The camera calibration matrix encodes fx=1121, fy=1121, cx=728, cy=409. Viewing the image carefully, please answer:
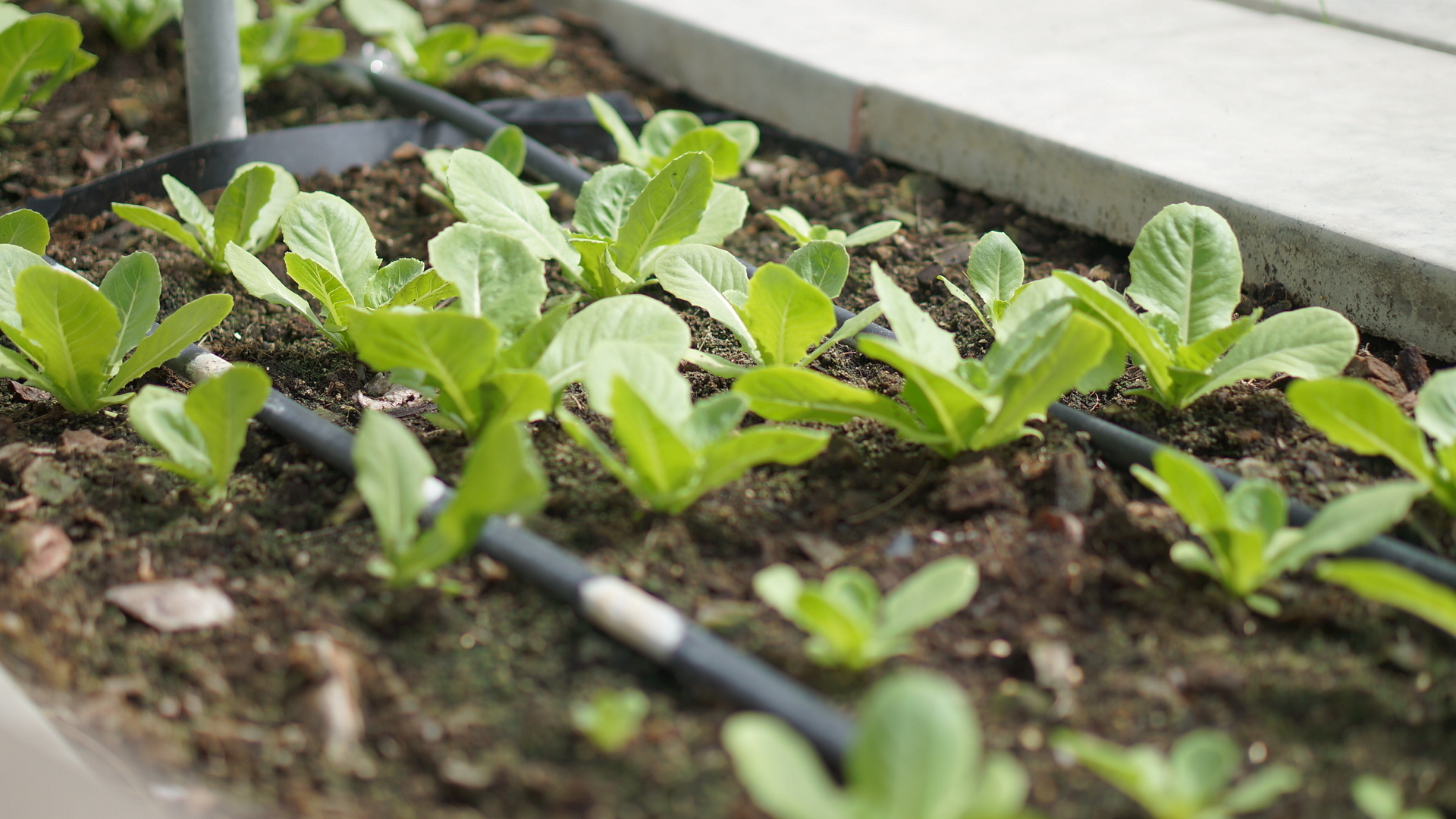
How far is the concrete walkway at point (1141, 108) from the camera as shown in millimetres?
1544

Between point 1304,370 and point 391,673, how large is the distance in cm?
98

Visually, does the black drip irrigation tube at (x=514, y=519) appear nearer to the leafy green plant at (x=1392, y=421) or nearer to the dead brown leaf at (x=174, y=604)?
the leafy green plant at (x=1392, y=421)

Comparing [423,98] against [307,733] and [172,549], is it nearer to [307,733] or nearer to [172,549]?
[172,549]

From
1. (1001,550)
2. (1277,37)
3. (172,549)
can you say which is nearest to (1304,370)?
(1001,550)

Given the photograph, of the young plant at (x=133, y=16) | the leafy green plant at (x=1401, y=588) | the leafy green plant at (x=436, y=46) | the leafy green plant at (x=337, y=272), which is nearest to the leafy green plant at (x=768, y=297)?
the leafy green plant at (x=337, y=272)

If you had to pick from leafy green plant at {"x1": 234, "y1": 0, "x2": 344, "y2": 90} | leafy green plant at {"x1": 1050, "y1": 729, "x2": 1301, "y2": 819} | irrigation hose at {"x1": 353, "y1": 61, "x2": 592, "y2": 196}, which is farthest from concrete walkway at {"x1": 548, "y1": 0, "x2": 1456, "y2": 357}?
leafy green plant at {"x1": 1050, "y1": 729, "x2": 1301, "y2": 819}

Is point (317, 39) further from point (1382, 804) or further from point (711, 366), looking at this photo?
point (1382, 804)

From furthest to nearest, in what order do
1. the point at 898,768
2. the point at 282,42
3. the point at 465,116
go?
the point at 282,42 < the point at 465,116 < the point at 898,768

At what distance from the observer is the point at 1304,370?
1.21 metres

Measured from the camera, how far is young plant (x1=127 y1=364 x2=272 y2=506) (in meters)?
1.03

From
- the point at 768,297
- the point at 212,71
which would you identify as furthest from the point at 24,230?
A: the point at 768,297

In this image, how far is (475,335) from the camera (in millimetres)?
1074

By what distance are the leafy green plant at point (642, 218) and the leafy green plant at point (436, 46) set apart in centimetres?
97

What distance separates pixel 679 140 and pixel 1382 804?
53.8 inches
